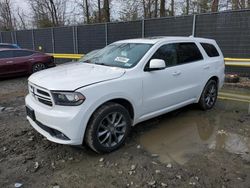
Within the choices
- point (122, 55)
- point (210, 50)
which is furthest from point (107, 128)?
point (210, 50)

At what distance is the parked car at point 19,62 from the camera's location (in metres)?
10.7

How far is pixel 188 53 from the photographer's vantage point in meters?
5.29

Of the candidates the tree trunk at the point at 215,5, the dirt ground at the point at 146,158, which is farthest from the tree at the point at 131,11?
the dirt ground at the point at 146,158

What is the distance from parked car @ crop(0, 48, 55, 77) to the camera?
10734 millimetres

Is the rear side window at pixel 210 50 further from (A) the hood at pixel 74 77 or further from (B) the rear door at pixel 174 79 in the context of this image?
(A) the hood at pixel 74 77

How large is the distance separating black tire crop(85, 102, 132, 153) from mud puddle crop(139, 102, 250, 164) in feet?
1.63

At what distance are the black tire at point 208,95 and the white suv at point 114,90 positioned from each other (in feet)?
0.88

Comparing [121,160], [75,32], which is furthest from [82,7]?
[121,160]

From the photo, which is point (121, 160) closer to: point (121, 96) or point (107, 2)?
point (121, 96)

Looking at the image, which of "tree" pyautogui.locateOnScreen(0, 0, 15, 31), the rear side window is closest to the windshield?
the rear side window

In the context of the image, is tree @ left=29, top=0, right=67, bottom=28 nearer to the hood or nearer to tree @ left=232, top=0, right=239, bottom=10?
tree @ left=232, top=0, right=239, bottom=10

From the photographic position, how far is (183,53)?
5.16 meters

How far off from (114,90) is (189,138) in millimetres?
1709

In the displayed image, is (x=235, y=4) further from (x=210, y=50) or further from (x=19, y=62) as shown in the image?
(x=19, y=62)
